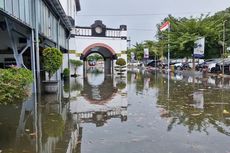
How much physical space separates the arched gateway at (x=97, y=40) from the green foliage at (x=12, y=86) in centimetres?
2752

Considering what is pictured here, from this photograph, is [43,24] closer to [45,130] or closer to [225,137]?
[45,130]

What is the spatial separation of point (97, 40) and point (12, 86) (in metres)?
29.7

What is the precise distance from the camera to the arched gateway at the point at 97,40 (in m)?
34.7

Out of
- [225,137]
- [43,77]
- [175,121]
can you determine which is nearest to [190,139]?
[225,137]

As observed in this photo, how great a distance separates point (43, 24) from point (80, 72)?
18351mm

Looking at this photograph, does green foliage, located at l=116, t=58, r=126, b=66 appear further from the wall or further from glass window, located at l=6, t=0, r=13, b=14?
glass window, located at l=6, t=0, r=13, b=14

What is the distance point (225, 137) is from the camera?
278 inches

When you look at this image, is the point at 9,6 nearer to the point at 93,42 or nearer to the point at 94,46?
the point at 93,42

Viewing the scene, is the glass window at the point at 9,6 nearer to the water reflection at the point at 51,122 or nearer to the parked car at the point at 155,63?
the water reflection at the point at 51,122

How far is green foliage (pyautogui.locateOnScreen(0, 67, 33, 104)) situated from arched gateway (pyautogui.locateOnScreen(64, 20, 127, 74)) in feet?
90.3

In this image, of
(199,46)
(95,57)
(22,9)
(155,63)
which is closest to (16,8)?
(22,9)

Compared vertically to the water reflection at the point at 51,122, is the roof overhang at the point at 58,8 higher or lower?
higher

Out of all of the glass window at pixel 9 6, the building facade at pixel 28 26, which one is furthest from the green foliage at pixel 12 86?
the glass window at pixel 9 6

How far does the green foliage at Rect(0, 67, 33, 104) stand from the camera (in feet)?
20.1
